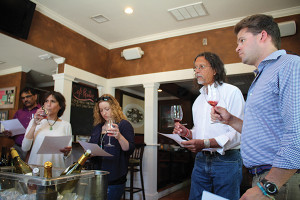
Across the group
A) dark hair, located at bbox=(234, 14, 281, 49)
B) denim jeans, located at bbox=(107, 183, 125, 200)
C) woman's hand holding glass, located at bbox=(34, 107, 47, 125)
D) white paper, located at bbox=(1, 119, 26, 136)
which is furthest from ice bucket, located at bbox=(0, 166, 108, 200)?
white paper, located at bbox=(1, 119, 26, 136)

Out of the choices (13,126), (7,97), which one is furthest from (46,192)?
(7,97)

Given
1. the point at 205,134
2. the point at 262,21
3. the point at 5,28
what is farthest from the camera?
the point at 5,28

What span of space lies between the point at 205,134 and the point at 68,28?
3.32 meters

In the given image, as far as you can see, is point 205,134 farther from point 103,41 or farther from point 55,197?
point 103,41

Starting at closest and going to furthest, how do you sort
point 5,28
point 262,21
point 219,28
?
Answer: point 262,21 < point 5,28 < point 219,28

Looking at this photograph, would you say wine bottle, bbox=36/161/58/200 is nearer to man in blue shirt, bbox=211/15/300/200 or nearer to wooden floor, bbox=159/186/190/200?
man in blue shirt, bbox=211/15/300/200

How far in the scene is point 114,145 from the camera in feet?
6.16

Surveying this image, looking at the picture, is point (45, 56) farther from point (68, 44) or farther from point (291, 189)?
point (291, 189)

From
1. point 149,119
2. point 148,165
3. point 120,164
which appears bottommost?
point 148,165

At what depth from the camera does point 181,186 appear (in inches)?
228

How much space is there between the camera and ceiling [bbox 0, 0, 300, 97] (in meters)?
3.45

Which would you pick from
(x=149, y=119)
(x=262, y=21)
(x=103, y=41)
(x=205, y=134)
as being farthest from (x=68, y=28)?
(x=262, y=21)

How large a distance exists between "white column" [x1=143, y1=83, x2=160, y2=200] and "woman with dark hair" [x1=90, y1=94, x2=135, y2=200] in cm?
233

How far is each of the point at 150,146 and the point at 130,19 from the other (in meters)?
2.26
